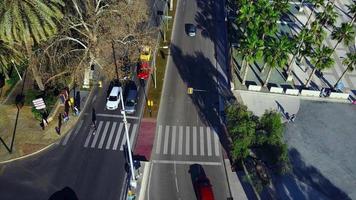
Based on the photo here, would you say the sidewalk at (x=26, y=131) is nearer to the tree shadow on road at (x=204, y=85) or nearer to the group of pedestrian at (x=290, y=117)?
the tree shadow on road at (x=204, y=85)

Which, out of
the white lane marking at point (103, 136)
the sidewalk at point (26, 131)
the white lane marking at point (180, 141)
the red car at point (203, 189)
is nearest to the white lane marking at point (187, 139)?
the white lane marking at point (180, 141)

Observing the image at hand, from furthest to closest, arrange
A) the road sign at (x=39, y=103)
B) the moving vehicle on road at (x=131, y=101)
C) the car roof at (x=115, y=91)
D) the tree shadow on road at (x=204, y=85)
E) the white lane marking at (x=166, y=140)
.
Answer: the car roof at (x=115, y=91)
the moving vehicle on road at (x=131, y=101)
the tree shadow on road at (x=204, y=85)
the road sign at (x=39, y=103)
the white lane marking at (x=166, y=140)

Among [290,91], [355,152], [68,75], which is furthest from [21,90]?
[355,152]

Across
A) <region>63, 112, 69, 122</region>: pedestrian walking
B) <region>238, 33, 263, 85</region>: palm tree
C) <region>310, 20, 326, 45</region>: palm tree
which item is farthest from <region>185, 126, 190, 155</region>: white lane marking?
<region>310, 20, 326, 45</region>: palm tree

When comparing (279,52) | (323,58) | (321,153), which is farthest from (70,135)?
(323,58)

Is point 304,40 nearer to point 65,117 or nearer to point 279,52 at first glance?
point 279,52

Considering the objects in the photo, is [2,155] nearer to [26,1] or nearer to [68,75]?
[68,75]
